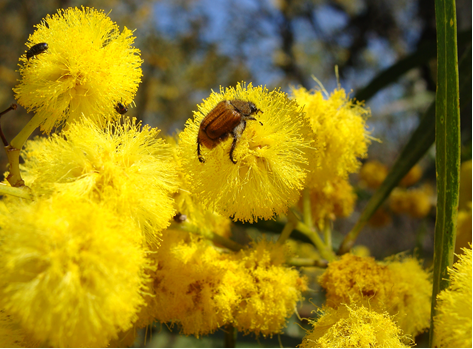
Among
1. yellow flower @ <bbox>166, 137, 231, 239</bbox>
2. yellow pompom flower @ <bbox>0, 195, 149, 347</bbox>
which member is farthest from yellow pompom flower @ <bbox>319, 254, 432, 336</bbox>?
yellow pompom flower @ <bbox>0, 195, 149, 347</bbox>

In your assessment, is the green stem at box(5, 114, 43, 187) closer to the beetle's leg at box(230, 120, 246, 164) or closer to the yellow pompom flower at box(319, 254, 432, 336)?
the beetle's leg at box(230, 120, 246, 164)

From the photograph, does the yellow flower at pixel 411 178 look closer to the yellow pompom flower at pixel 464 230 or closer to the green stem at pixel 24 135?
the yellow pompom flower at pixel 464 230

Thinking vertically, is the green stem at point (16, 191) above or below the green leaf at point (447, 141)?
below

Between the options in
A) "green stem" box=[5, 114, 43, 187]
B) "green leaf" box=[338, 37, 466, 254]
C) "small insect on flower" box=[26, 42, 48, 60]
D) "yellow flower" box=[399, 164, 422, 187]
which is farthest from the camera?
"yellow flower" box=[399, 164, 422, 187]

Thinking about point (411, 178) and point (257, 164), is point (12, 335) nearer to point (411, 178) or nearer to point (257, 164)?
point (257, 164)

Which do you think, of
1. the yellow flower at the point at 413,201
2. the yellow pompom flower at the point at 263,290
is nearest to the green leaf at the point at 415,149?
the yellow pompom flower at the point at 263,290

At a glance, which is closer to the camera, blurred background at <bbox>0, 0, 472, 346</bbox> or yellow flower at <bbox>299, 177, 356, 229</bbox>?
→ yellow flower at <bbox>299, 177, 356, 229</bbox>
